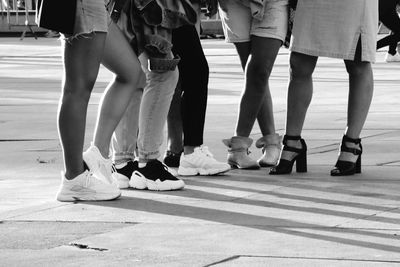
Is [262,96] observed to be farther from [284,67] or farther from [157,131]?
[284,67]

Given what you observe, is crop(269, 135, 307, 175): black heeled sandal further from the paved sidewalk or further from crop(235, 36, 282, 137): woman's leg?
crop(235, 36, 282, 137): woman's leg

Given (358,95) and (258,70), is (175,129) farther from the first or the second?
(358,95)

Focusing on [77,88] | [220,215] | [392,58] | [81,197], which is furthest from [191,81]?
[392,58]

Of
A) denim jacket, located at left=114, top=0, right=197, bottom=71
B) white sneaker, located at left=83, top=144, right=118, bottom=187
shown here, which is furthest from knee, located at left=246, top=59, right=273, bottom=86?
white sneaker, located at left=83, top=144, right=118, bottom=187

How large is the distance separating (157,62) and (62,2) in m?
0.81

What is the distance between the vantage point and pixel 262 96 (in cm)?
786

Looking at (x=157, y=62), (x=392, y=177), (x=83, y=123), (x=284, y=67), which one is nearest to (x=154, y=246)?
(x=83, y=123)

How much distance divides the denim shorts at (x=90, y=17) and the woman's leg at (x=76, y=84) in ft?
0.19

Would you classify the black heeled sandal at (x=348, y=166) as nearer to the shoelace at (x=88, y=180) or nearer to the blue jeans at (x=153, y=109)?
the blue jeans at (x=153, y=109)

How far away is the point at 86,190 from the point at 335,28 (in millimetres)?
1936

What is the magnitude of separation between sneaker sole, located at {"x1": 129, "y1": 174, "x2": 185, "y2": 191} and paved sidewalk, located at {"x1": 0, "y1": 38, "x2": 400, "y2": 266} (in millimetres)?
70

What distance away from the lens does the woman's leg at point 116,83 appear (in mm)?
6787

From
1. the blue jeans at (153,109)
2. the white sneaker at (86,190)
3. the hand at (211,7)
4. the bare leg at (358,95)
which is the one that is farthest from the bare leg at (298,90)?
the white sneaker at (86,190)

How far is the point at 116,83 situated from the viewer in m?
6.89
